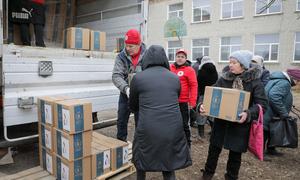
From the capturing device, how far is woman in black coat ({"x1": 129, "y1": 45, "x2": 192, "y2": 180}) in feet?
7.15

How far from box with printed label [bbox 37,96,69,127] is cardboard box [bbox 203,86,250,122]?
1613 mm

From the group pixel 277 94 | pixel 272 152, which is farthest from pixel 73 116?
pixel 272 152

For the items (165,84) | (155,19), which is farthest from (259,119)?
(155,19)

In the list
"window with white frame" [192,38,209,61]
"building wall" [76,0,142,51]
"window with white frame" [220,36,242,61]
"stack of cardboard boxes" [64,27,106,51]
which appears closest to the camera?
"stack of cardboard boxes" [64,27,106,51]

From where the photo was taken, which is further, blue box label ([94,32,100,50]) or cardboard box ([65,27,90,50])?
blue box label ([94,32,100,50])

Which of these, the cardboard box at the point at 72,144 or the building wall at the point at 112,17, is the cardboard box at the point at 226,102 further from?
the building wall at the point at 112,17

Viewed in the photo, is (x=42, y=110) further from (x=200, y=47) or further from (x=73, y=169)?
(x=200, y=47)

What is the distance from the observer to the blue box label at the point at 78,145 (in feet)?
8.67

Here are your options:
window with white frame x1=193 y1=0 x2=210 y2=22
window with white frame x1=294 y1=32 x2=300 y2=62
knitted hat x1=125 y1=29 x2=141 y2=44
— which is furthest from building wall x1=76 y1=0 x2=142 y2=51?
window with white frame x1=193 y1=0 x2=210 y2=22

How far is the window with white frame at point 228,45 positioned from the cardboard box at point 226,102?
670 inches

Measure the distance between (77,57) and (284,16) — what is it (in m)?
16.2

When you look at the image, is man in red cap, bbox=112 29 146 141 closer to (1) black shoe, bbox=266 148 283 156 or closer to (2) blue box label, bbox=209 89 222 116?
(2) blue box label, bbox=209 89 222 116

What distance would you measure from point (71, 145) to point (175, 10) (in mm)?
20718

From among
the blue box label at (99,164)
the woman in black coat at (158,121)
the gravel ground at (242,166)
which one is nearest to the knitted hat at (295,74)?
the gravel ground at (242,166)
